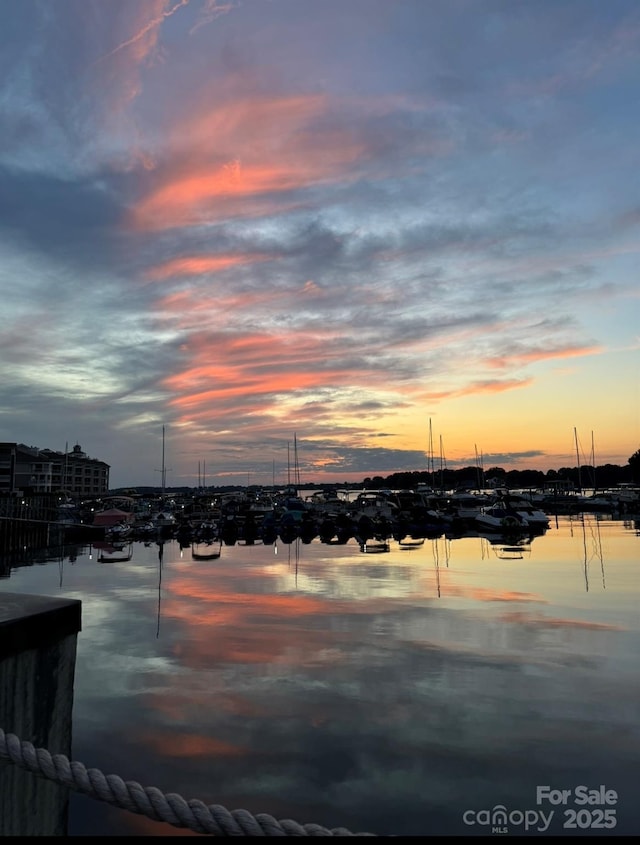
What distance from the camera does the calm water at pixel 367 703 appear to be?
918 cm

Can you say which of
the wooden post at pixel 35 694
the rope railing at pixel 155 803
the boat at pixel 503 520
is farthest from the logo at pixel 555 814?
the boat at pixel 503 520

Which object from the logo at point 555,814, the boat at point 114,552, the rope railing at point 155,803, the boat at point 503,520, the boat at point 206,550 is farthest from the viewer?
the boat at point 503,520

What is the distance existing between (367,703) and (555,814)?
501 centimetres

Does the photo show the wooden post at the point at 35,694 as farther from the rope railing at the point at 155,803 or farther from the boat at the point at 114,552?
the boat at the point at 114,552

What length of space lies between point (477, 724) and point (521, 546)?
1735 inches

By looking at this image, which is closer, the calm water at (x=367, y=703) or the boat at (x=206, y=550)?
the calm water at (x=367, y=703)

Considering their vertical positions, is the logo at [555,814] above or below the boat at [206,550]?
below

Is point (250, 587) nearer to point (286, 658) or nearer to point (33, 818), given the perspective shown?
point (286, 658)

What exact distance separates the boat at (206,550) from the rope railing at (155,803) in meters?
44.1

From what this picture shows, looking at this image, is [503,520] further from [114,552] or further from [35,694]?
[35,694]

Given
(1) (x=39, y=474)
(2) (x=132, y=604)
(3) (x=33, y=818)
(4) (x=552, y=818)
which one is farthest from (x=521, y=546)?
(1) (x=39, y=474)

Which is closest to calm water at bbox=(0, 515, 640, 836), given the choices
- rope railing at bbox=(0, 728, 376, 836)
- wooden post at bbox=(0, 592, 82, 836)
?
wooden post at bbox=(0, 592, 82, 836)

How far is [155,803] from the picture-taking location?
119 inches

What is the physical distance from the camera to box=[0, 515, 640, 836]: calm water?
361 inches
